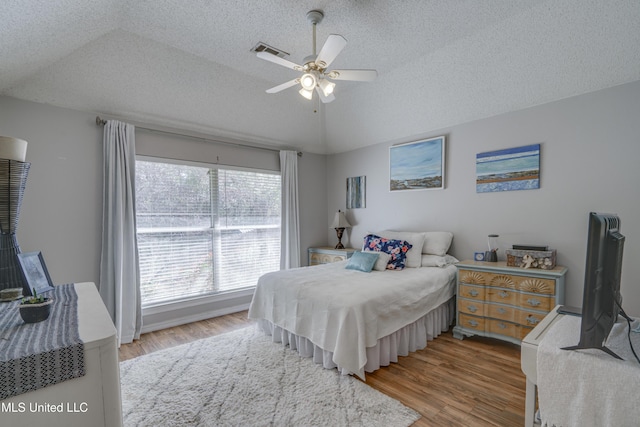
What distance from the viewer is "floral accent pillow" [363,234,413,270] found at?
344cm

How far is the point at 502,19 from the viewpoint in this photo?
244cm

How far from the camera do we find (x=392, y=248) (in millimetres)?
3582

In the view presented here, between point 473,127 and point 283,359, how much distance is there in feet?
11.0

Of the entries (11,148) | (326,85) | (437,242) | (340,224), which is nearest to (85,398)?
(11,148)

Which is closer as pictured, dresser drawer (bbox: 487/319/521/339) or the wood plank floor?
the wood plank floor

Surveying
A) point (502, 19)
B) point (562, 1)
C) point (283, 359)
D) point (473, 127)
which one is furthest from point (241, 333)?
point (562, 1)

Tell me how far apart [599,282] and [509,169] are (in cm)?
254

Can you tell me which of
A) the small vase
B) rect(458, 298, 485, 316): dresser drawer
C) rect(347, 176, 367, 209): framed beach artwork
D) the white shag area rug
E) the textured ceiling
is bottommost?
the white shag area rug

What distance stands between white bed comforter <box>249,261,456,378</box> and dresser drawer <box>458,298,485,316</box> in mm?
172

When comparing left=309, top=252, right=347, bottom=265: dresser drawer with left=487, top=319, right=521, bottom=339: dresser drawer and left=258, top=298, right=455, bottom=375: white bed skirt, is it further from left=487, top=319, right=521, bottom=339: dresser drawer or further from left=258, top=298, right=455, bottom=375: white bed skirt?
left=487, top=319, right=521, bottom=339: dresser drawer

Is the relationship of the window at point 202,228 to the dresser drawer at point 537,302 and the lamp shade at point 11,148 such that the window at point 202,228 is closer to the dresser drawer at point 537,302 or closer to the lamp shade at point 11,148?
the lamp shade at point 11,148

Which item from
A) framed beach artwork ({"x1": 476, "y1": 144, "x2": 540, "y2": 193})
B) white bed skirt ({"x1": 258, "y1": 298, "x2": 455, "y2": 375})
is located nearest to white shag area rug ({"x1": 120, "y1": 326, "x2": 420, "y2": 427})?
white bed skirt ({"x1": 258, "y1": 298, "x2": 455, "y2": 375})

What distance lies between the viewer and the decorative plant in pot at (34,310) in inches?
44.1

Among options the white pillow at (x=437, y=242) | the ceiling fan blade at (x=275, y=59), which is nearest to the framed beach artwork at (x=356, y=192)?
the white pillow at (x=437, y=242)
